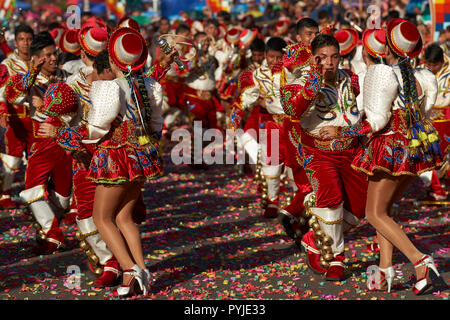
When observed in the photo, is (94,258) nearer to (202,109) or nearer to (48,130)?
(48,130)

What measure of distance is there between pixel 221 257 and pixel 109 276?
48.9 inches

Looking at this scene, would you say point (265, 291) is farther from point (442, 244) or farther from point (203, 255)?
point (442, 244)

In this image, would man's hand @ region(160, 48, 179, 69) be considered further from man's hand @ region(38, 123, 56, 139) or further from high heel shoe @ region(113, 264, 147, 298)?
high heel shoe @ region(113, 264, 147, 298)

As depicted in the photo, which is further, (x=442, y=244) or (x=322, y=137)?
(x=442, y=244)

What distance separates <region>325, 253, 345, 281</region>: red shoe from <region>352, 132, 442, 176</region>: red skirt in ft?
3.06

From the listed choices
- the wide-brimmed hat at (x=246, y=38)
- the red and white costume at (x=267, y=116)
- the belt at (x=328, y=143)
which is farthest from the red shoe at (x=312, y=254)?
the wide-brimmed hat at (x=246, y=38)

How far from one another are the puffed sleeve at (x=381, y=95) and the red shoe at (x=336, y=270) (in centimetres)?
127

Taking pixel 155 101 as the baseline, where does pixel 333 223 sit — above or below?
below

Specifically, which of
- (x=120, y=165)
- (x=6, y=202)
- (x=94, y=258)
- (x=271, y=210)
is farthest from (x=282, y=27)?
(x=120, y=165)

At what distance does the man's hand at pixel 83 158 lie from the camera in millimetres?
5473

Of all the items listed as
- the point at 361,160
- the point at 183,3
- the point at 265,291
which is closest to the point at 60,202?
the point at 265,291

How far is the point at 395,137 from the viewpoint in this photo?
17.0ft

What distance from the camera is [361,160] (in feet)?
17.3
